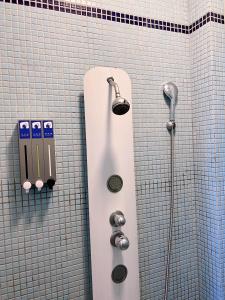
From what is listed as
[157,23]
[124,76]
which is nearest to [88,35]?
[124,76]

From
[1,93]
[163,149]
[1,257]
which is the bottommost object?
[1,257]

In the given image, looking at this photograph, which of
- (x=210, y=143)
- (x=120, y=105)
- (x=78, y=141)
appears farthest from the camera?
(x=210, y=143)

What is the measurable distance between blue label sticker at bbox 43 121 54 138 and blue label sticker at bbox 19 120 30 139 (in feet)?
0.23

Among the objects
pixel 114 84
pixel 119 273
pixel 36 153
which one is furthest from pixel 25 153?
pixel 119 273

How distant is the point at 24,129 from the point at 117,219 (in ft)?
1.78

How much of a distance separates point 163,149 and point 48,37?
79cm

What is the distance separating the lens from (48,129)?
103 centimetres

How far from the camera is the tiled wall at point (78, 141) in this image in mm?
1009

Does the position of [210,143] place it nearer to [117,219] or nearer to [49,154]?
[117,219]

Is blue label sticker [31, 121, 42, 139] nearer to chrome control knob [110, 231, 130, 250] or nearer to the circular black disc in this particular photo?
chrome control knob [110, 231, 130, 250]

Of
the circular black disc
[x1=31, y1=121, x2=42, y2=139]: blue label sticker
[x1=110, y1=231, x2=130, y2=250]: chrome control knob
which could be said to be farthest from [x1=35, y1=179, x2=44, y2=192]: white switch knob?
the circular black disc

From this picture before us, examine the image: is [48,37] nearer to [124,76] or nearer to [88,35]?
[88,35]

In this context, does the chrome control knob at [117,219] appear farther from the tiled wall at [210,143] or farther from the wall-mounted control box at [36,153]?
the tiled wall at [210,143]

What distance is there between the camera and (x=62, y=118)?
1097 mm
